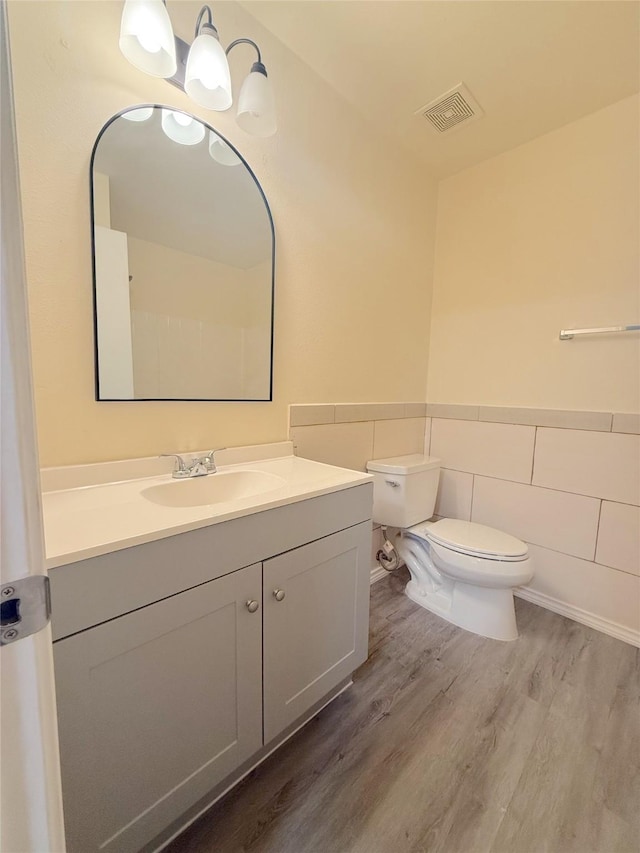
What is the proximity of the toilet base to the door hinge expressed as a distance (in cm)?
168

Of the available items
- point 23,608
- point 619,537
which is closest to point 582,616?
point 619,537

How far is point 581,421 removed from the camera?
1658 millimetres

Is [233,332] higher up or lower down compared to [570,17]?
lower down

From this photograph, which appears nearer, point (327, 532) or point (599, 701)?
point (327, 532)

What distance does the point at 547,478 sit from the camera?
1770 millimetres

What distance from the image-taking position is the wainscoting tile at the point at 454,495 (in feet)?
6.76

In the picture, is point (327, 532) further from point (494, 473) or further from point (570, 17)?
point (570, 17)

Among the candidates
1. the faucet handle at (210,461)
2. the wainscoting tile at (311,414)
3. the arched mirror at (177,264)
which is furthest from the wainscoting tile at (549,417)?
the faucet handle at (210,461)

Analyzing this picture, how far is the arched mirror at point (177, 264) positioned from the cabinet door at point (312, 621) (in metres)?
0.66

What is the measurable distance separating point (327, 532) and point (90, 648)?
0.62 m

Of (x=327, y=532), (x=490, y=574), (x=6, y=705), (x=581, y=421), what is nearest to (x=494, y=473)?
(x=581, y=421)

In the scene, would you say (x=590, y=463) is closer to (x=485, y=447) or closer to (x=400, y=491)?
(x=485, y=447)

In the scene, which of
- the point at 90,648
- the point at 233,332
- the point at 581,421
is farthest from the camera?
the point at 581,421

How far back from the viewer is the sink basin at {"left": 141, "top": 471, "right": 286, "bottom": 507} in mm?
1070
